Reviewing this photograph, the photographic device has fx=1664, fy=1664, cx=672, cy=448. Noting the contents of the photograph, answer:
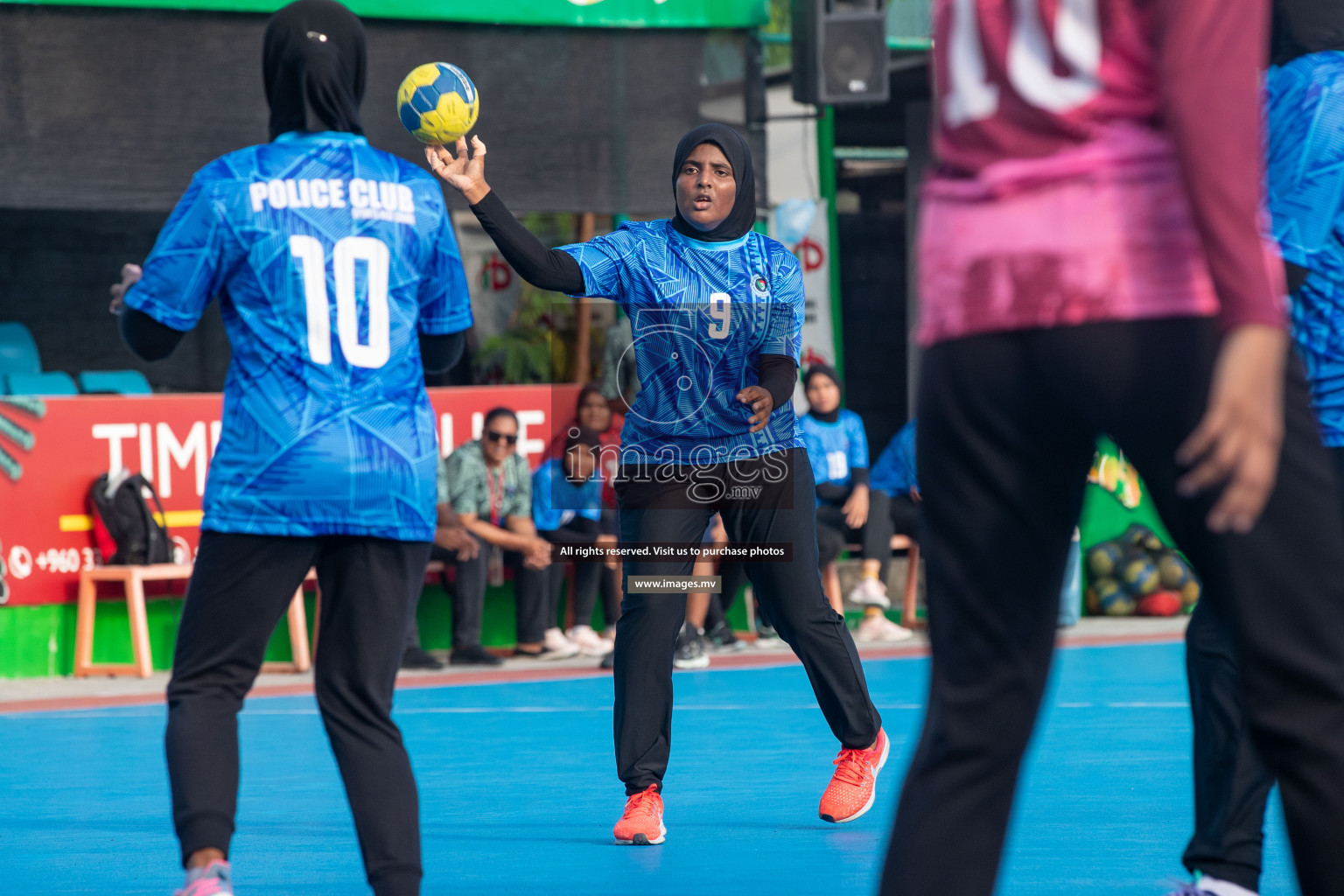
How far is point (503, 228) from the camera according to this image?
14.6 feet

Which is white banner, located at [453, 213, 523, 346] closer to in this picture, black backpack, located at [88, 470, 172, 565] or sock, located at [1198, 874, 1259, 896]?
black backpack, located at [88, 470, 172, 565]

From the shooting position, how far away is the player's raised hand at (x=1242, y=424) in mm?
1912

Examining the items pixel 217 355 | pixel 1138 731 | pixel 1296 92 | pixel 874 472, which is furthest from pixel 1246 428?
pixel 217 355

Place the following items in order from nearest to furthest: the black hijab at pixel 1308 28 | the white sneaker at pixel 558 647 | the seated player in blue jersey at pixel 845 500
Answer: the black hijab at pixel 1308 28, the white sneaker at pixel 558 647, the seated player in blue jersey at pixel 845 500

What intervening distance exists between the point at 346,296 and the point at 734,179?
2108mm

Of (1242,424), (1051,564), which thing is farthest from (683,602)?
(1242,424)

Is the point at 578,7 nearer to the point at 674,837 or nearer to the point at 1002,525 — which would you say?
the point at 674,837

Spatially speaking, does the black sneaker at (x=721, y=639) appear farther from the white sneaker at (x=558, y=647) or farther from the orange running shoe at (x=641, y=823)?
the orange running shoe at (x=641, y=823)

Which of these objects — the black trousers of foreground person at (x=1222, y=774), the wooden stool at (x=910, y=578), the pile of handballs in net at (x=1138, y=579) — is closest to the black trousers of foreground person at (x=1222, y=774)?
the black trousers of foreground person at (x=1222, y=774)

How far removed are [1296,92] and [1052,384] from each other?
1.53 meters

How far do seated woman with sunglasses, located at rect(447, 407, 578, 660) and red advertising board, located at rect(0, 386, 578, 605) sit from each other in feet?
5.21

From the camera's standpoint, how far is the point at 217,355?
1528 centimetres

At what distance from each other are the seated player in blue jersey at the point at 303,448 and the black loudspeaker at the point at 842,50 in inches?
316

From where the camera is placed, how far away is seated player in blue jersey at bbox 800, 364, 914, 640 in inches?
447
